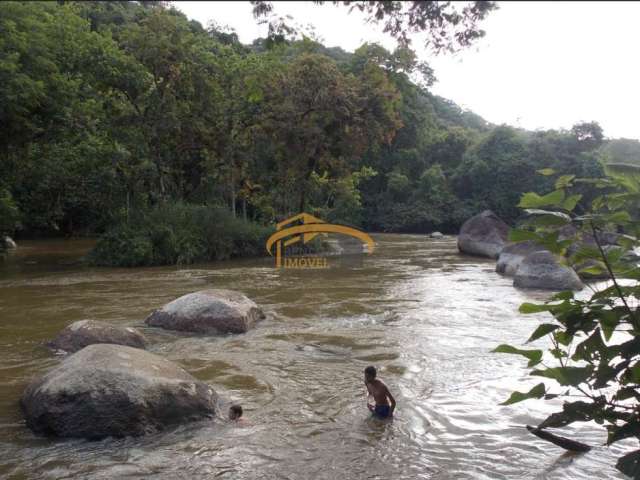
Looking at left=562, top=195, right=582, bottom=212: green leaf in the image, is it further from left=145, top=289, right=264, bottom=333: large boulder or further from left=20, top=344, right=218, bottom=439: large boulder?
left=145, top=289, right=264, bottom=333: large boulder

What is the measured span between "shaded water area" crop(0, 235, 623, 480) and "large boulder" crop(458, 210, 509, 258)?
25.6 feet

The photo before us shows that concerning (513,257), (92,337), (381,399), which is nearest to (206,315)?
(92,337)

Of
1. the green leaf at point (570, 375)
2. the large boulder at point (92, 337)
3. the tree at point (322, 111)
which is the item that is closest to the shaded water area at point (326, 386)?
the large boulder at point (92, 337)

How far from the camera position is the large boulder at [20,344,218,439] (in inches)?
209

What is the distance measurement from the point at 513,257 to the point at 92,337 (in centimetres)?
1256

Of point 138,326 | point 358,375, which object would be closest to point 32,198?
point 138,326

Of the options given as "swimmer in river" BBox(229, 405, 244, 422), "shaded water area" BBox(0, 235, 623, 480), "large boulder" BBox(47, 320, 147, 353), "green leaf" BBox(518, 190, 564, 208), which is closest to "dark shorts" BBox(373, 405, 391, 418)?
"shaded water area" BBox(0, 235, 623, 480)

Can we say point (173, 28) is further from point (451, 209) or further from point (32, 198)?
point (451, 209)

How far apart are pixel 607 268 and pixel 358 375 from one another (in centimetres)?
428

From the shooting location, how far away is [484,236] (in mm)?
22359

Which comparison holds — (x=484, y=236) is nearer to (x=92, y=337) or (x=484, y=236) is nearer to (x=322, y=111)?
(x=322, y=111)

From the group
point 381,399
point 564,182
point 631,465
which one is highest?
point 564,182

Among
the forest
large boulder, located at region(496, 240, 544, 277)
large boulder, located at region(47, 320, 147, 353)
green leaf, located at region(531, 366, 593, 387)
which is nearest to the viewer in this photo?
green leaf, located at region(531, 366, 593, 387)

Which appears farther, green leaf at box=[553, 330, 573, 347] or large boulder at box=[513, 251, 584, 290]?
large boulder at box=[513, 251, 584, 290]
